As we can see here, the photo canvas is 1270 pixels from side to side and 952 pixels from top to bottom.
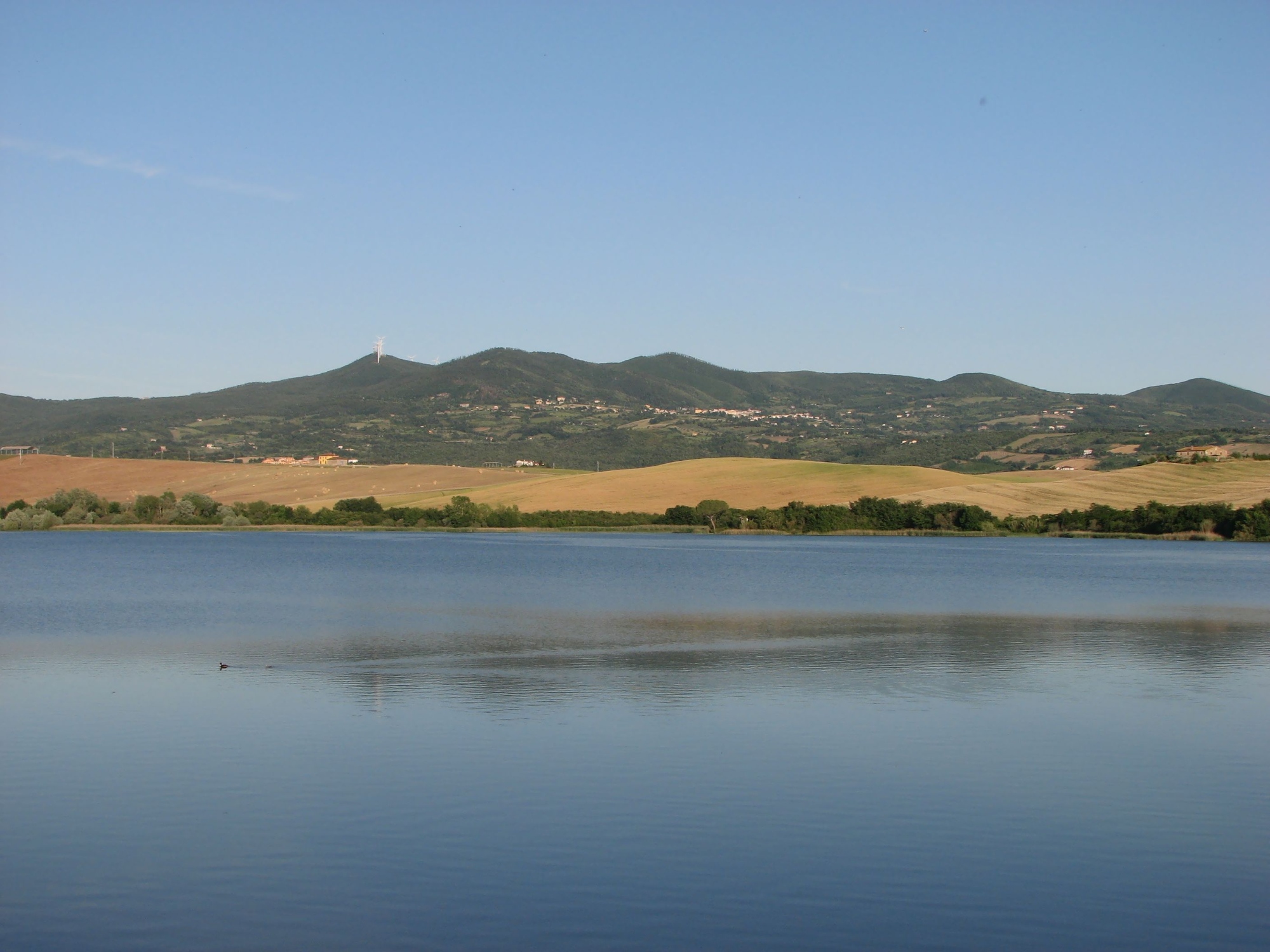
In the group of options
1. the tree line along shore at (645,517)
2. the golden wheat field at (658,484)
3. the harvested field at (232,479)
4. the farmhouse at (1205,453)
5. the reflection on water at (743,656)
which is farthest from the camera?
the farmhouse at (1205,453)

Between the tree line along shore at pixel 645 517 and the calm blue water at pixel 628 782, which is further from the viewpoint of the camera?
the tree line along shore at pixel 645 517

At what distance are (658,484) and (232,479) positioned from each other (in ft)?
133

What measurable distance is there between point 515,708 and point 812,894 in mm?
8602

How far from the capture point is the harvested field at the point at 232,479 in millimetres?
108062

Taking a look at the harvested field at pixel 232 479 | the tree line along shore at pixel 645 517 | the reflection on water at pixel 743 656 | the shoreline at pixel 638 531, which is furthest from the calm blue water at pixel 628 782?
the harvested field at pixel 232 479

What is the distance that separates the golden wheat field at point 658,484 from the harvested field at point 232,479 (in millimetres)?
184

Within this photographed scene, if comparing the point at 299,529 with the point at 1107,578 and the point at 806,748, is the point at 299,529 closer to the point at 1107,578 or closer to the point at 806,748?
the point at 1107,578

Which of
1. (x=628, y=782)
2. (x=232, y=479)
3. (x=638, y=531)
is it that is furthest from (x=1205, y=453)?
(x=628, y=782)

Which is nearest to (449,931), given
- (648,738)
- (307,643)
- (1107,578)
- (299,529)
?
(648,738)

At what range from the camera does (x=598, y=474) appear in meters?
119

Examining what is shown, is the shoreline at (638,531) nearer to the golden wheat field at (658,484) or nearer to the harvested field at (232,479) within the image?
the golden wheat field at (658,484)

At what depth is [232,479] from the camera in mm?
119062

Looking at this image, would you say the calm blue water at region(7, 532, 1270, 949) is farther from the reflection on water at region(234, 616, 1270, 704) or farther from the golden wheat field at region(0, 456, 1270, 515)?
the golden wheat field at region(0, 456, 1270, 515)

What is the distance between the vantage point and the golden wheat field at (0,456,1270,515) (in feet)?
320
